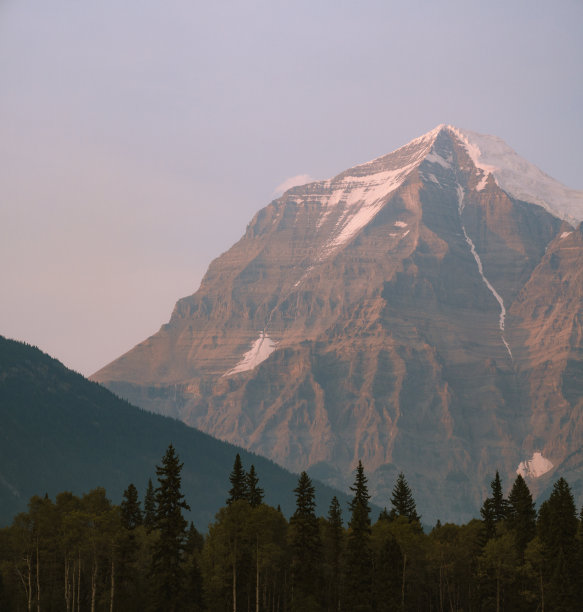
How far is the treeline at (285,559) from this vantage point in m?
136

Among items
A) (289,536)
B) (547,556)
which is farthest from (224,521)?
(547,556)

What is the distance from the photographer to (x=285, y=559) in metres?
152

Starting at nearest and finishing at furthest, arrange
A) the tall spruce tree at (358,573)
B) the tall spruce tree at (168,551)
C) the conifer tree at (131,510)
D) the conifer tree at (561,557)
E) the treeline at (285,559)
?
the tall spruce tree at (168,551), the treeline at (285,559), the tall spruce tree at (358,573), the conifer tree at (561,557), the conifer tree at (131,510)

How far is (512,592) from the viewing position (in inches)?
6334

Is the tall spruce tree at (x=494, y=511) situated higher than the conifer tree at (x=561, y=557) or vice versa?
the tall spruce tree at (x=494, y=511)

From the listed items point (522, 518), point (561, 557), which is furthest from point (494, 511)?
point (561, 557)

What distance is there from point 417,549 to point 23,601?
4793 cm

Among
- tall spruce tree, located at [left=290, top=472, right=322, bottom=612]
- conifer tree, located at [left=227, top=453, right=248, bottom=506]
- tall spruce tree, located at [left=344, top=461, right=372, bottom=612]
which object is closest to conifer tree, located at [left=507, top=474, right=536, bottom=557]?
Answer: tall spruce tree, located at [left=344, top=461, right=372, bottom=612]

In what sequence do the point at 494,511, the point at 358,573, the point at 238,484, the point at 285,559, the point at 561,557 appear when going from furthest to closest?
the point at 494,511
the point at 285,559
the point at 238,484
the point at 561,557
the point at 358,573

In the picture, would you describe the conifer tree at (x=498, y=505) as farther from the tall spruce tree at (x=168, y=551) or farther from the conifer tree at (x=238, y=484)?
the tall spruce tree at (x=168, y=551)

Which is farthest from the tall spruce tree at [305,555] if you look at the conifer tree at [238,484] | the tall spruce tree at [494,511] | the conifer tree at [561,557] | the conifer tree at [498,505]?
the conifer tree at [498,505]

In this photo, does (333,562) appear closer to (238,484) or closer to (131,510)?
(238,484)

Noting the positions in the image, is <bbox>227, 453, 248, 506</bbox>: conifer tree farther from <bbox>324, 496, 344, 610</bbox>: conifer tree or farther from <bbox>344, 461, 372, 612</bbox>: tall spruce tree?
<bbox>324, 496, 344, 610</bbox>: conifer tree

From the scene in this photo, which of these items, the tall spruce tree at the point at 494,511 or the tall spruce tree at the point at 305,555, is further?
the tall spruce tree at the point at 494,511
